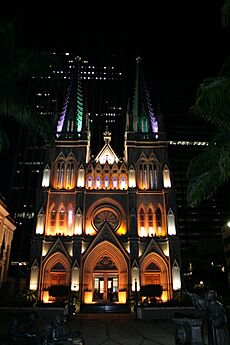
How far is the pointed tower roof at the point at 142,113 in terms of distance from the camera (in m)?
37.5

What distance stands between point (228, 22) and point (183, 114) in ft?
270

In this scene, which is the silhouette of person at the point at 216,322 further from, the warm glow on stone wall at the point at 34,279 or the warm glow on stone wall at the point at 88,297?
the warm glow on stone wall at the point at 34,279

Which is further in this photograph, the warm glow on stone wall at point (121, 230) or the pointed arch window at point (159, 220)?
the pointed arch window at point (159, 220)

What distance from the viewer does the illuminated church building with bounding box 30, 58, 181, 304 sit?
1111 inches

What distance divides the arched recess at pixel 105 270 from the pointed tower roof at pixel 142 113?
16182 mm

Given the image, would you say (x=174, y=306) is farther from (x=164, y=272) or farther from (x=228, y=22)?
(x=228, y=22)

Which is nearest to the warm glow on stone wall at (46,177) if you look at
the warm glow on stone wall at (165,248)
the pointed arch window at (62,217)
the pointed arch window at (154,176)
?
the pointed arch window at (62,217)

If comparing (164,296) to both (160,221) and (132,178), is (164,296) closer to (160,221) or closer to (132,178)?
(160,221)

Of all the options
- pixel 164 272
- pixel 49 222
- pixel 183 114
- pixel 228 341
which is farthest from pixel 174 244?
pixel 183 114

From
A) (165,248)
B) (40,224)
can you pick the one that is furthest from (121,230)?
(40,224)

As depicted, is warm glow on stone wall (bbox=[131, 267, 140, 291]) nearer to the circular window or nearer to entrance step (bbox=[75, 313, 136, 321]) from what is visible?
entrance step (bbox=[75, 313, 136, 321])

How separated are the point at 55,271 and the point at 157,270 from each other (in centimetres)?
1058

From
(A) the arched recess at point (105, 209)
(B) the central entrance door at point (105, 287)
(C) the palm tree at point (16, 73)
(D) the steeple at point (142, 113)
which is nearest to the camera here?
(C) the palm tree at point (16, 73)

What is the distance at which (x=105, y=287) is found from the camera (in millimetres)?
28703
